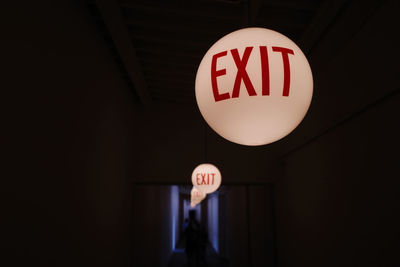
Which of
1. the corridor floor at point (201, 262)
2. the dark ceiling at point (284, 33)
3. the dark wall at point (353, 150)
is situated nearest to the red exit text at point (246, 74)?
the dark ceiling at point (284, 33)

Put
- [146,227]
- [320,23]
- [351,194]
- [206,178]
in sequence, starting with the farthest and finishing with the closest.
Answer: [146,227] → [206,178] → [320,23] → [351,194]

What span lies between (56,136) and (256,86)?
1.64 m

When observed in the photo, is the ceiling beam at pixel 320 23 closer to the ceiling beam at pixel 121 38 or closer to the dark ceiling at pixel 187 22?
the dark ceiling at pixel 187 22

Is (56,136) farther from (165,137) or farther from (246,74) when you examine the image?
(165,137)

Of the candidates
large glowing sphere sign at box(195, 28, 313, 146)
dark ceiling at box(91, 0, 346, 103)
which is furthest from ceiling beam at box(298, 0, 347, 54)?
large glowing sphere sign at box(195, 28, 313, 146)

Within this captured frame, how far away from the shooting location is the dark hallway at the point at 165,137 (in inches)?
66.3

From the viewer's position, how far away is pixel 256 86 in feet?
3.40

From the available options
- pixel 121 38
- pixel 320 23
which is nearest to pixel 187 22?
pixel 121 38

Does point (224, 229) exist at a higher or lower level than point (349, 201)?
lower

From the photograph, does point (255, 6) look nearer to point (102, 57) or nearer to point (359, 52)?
point (359, 52)

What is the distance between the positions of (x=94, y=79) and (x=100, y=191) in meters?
1.27

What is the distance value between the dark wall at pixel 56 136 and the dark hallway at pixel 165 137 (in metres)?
0.01

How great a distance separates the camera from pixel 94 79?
2805 millimetres

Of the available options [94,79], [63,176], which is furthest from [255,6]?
[63,176]
